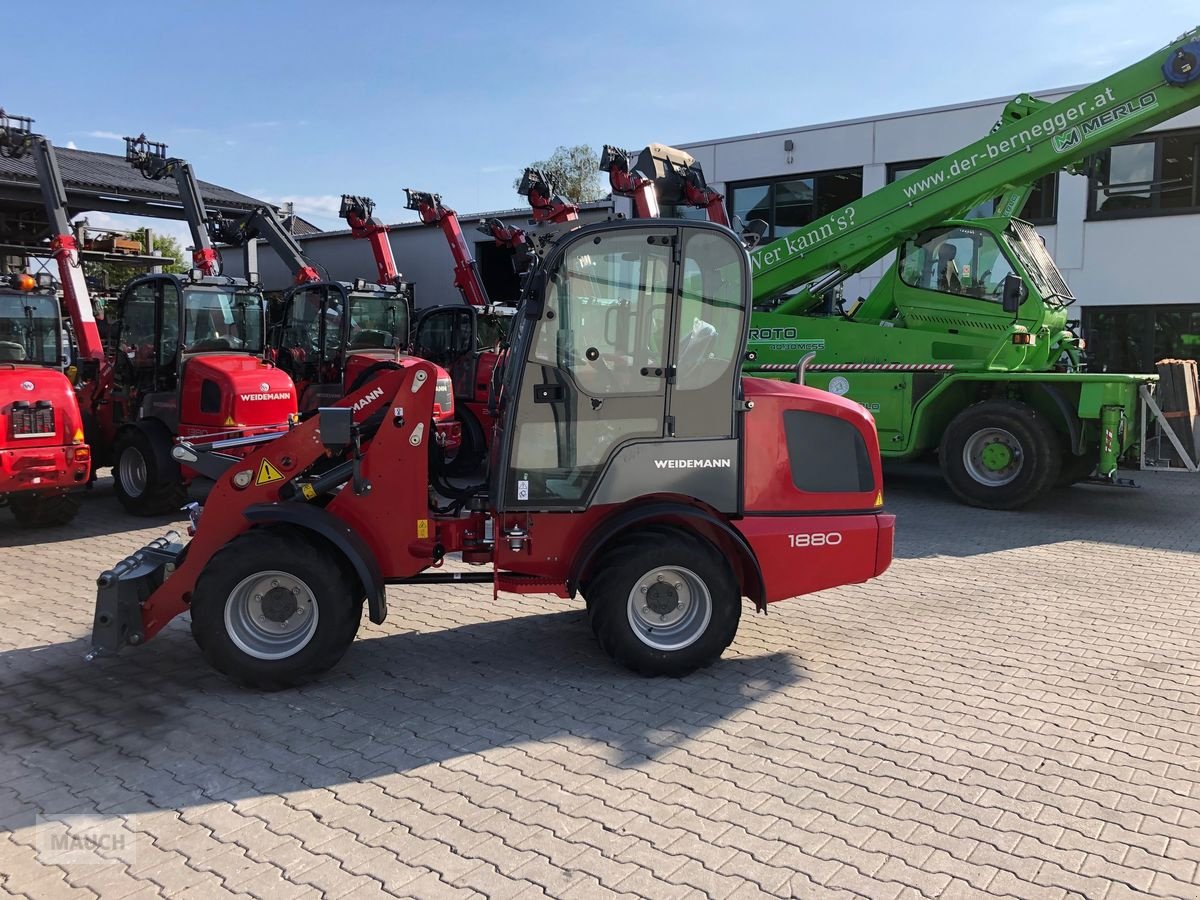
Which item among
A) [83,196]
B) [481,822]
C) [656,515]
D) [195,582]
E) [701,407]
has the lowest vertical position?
[481,822]

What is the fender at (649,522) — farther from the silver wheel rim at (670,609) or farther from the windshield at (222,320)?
the windshield at (222,320)

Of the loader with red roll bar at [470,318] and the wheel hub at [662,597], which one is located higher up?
the loader with red roll bar at [470,318]

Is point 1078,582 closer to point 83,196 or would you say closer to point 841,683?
point 841,683

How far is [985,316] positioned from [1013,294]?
0.52 meters

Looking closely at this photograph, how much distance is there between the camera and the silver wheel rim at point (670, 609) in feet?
16.0

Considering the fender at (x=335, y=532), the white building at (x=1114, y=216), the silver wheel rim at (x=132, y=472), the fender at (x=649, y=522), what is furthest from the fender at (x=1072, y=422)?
the silver wheel rim at (x=132, y=472)

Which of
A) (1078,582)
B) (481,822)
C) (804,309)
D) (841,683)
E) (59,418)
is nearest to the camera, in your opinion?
(481,822)

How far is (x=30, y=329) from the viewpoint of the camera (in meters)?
8.84

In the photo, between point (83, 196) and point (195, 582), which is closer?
point (195, 582)

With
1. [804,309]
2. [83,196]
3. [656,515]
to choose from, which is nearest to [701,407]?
[656,515]

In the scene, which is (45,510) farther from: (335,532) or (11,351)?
(335,532)

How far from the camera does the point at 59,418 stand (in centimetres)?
820

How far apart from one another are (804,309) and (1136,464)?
459cm

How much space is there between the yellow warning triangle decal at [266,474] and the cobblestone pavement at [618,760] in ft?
3.60
